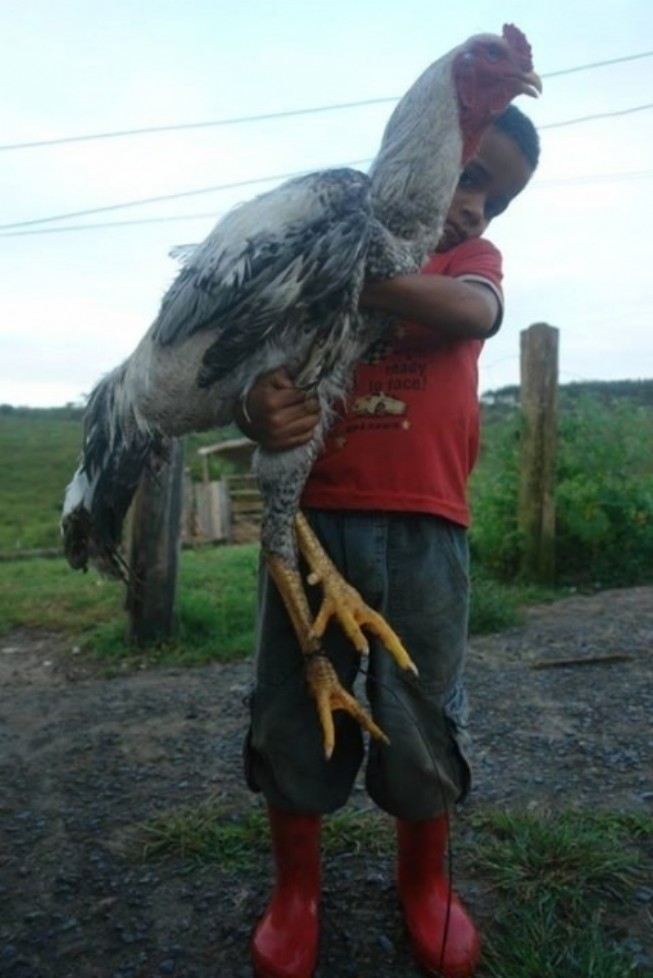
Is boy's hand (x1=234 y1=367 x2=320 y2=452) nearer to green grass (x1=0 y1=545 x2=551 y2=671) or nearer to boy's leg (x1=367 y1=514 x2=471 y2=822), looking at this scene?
boy's leg (x1=367 y1=514 x2=471 y2=822)

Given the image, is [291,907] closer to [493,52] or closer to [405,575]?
[405,575]

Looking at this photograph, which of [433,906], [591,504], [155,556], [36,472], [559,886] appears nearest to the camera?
[433,906]

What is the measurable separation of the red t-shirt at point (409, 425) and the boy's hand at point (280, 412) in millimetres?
169

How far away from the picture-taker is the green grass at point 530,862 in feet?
6.92

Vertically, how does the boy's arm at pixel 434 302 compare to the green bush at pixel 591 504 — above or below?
above

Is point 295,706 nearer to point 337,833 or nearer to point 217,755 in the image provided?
point 337,833

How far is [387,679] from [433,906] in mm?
662

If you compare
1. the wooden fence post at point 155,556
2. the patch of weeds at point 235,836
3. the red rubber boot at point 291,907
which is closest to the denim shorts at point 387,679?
the red rubber boot at point 291,907

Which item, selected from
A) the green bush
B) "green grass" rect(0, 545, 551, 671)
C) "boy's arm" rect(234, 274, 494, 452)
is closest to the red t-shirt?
"boy's arm" rect(234, 274, 494, 452)

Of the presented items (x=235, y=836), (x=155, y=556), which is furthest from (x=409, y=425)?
(x=155, y=556)

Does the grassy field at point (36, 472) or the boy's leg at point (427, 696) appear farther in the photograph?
the grassy field at point (36, 472)

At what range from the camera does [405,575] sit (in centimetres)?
208

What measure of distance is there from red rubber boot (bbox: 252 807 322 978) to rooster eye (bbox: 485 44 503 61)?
194 centimetres

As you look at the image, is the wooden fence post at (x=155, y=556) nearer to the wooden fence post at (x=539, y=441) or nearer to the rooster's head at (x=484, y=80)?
the wooden fence post at (x=539, y=441)
